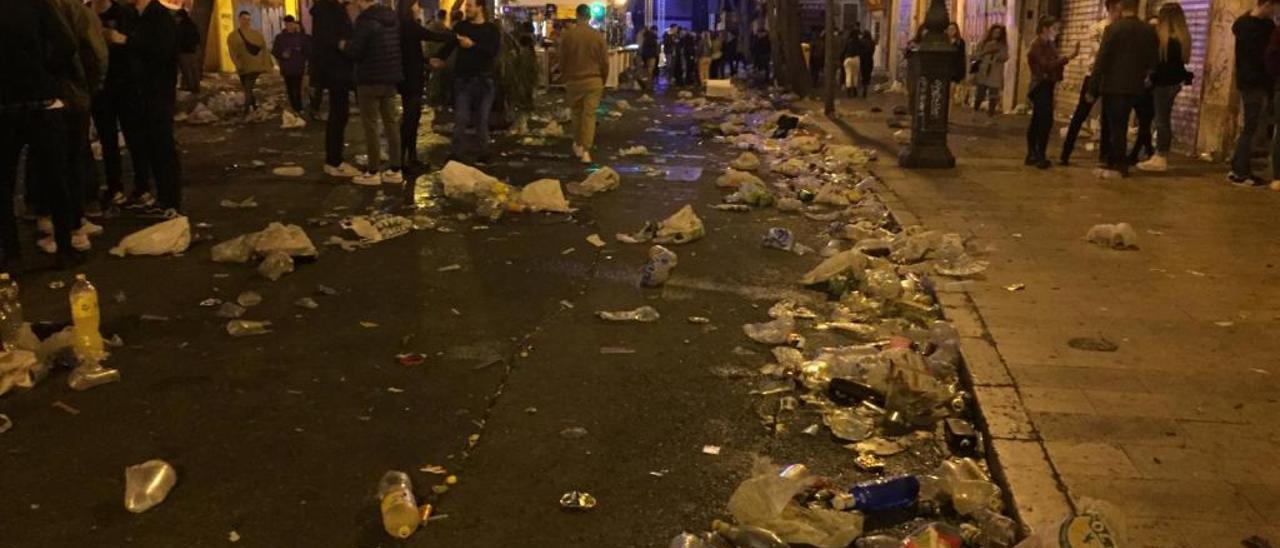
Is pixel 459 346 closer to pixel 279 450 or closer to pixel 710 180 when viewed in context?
pixel 279 450

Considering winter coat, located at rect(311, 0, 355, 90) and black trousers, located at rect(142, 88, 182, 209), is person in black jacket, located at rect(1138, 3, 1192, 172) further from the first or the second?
black trousers, located at rect(142, 88, 182, 209)

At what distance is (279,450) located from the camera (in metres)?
4.13

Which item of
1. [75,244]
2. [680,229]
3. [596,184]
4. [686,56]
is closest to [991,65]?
[596,184]

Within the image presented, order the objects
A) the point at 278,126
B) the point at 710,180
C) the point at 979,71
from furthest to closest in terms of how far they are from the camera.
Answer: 1. the point at 979,71
2. the point at 278,126
3. the point at 710,180

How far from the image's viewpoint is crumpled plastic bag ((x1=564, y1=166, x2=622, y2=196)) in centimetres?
1015

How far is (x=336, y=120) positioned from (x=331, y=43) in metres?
0.73

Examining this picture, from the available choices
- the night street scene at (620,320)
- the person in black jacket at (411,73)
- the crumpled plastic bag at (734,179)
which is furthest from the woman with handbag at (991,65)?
the person in black jacket at (411,73)

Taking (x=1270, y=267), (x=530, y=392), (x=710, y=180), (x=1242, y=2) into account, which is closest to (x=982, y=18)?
(x=1242, y=2)

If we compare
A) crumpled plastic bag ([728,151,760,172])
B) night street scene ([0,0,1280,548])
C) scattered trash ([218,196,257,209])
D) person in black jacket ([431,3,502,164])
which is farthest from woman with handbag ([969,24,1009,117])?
scattered trash ([218,196,257,209])

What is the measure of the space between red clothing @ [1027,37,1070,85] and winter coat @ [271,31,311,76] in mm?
10171

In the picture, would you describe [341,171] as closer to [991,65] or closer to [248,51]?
[248,51]

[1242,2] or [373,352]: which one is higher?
[1242,2]

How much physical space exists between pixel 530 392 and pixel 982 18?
21233 mm

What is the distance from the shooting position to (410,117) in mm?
11352
